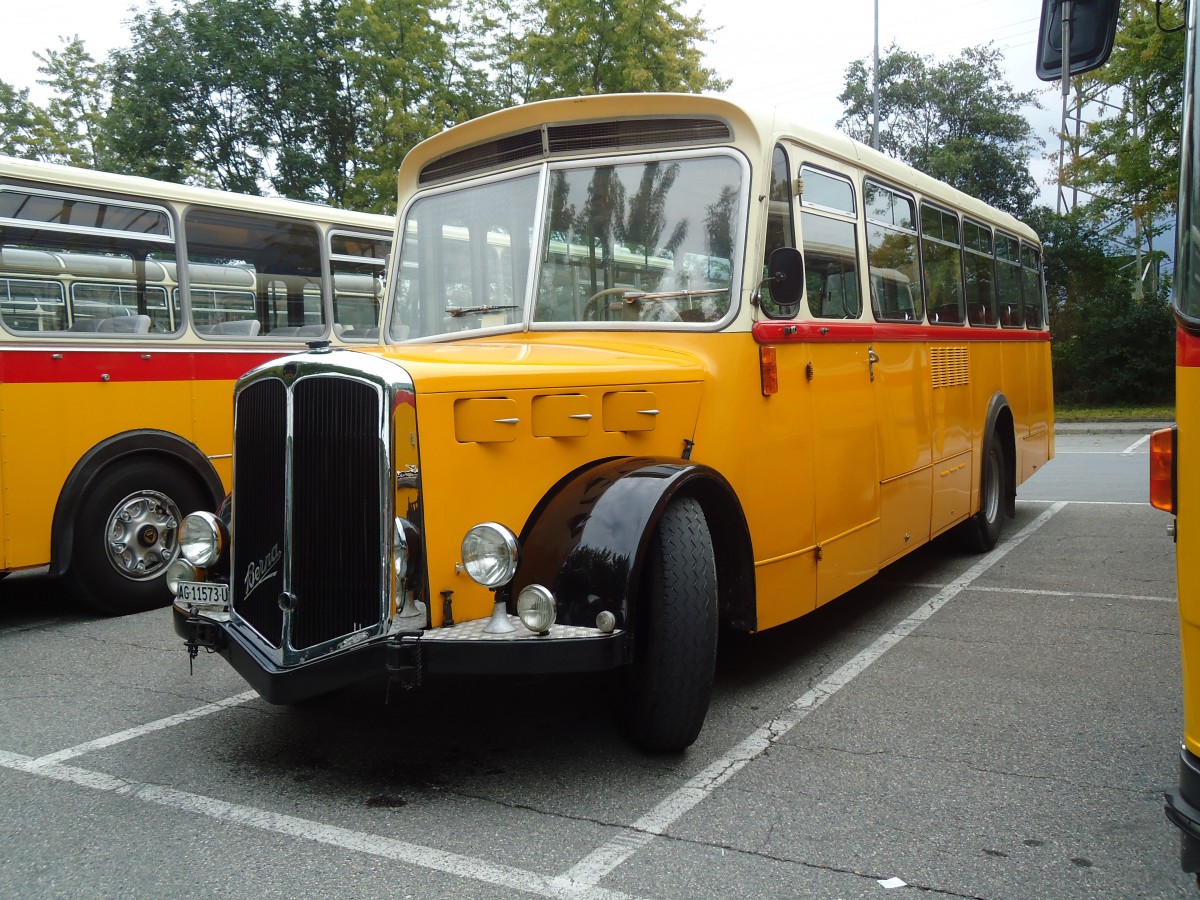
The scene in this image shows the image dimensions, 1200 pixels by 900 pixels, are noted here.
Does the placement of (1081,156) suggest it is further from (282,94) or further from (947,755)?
(947,755)

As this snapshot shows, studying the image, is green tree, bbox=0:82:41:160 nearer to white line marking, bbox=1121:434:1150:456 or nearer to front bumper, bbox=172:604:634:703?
white line marking, bbox=1121:434:1150:456

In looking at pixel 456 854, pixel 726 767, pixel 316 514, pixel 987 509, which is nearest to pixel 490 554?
pixel 316 514

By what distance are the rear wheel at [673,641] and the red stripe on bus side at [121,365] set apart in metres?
4.51

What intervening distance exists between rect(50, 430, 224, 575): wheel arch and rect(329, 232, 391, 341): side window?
184 cm

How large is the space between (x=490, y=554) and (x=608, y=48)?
62.5 ft

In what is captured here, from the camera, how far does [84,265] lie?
694 centimetres

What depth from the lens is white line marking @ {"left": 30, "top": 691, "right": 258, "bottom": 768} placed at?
4.30m

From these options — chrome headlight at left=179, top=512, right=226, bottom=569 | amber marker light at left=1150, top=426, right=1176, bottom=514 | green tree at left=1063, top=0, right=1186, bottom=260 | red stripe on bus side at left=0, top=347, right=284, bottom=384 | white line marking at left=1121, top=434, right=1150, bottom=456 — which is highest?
green tree at left=1063, top=0, right=1186, bottom=260

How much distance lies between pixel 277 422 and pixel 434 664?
43.3 inches

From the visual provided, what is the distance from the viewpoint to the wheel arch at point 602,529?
3.72 m

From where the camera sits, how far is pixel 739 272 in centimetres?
471

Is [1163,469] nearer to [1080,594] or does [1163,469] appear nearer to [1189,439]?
[1189,439]

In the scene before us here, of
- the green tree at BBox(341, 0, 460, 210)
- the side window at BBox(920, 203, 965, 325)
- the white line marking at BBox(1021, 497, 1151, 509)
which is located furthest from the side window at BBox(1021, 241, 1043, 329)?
the green tree at BBox(341, 0, 460, 210)

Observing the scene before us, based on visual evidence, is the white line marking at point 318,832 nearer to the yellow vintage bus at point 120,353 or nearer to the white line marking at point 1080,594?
the yellow vintage bus at point 120,353
